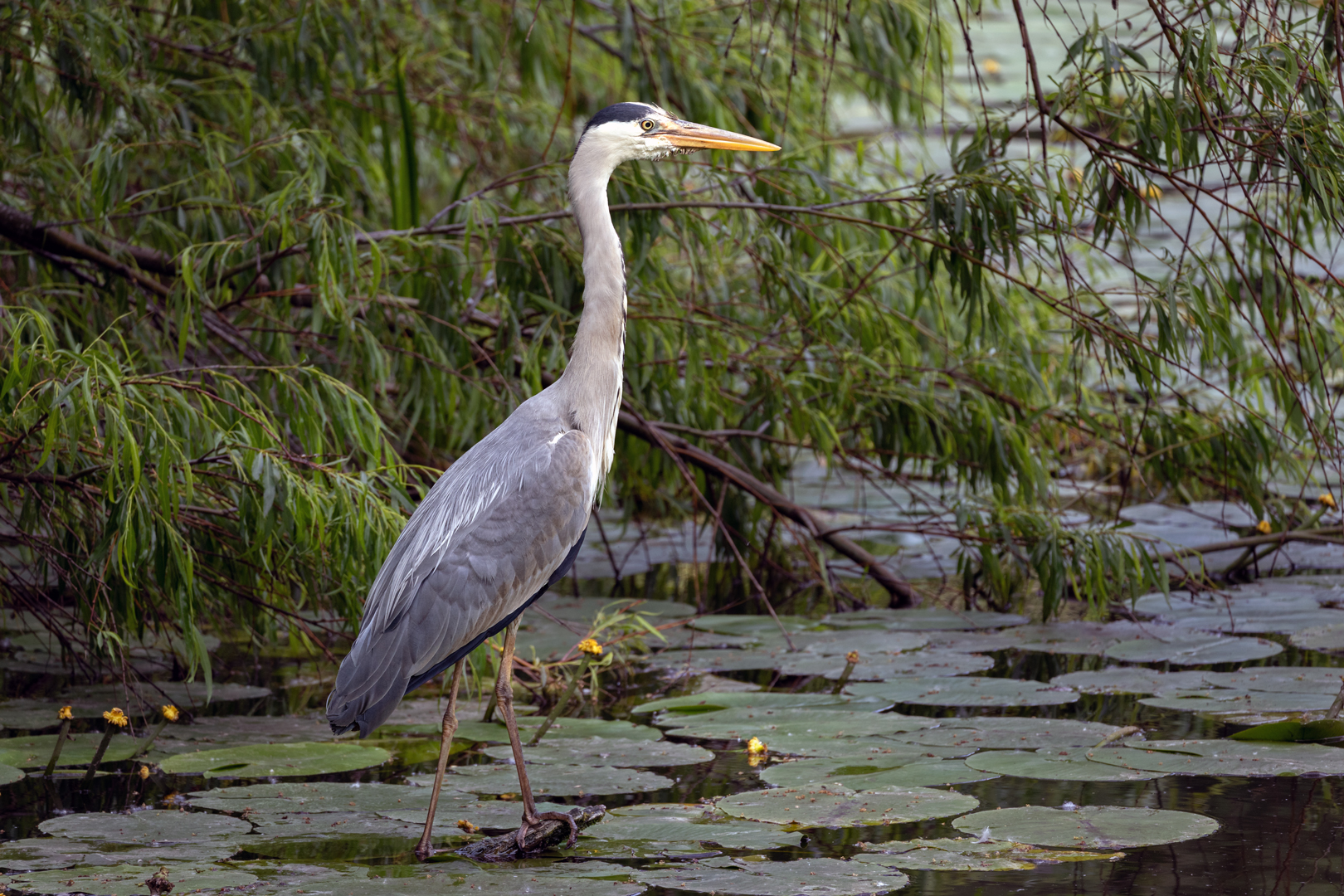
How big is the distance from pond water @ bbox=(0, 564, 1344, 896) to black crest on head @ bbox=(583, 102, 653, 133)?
208 cm

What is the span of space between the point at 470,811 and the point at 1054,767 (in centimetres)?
177

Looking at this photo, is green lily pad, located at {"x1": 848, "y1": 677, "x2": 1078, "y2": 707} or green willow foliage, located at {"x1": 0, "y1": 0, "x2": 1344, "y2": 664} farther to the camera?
green lily pad, located at {"x1": 848, "y1": 677, "x2": 1078, "y2": 707}

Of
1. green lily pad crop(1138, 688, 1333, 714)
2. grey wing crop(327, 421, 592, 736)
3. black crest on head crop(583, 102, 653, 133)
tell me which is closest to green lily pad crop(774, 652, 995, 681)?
green lily pad crop(1138, 688, 1333, 714)

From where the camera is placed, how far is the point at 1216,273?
5.27 metres

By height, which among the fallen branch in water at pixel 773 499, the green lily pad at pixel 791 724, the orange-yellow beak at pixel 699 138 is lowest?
the green lily pad at pixel 791 724

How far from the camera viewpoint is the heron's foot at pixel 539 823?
3.73 meters

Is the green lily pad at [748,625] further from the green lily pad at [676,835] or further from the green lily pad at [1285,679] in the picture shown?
the green lily pad at [676,835]

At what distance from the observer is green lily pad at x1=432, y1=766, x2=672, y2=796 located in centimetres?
428

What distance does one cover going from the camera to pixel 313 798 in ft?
13.8

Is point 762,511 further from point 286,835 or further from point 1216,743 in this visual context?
point 286,835

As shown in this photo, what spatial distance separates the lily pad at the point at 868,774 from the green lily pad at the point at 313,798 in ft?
3.31

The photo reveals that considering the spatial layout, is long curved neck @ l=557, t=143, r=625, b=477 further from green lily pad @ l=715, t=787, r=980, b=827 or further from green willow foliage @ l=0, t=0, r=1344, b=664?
green lily pad @ l=715, t=787, r=980, b=827

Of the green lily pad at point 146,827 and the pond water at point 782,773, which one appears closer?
the pond water at point 782,773

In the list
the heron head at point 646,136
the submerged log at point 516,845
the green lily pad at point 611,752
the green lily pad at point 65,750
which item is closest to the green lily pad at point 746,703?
the green lily pad at point 611,752
